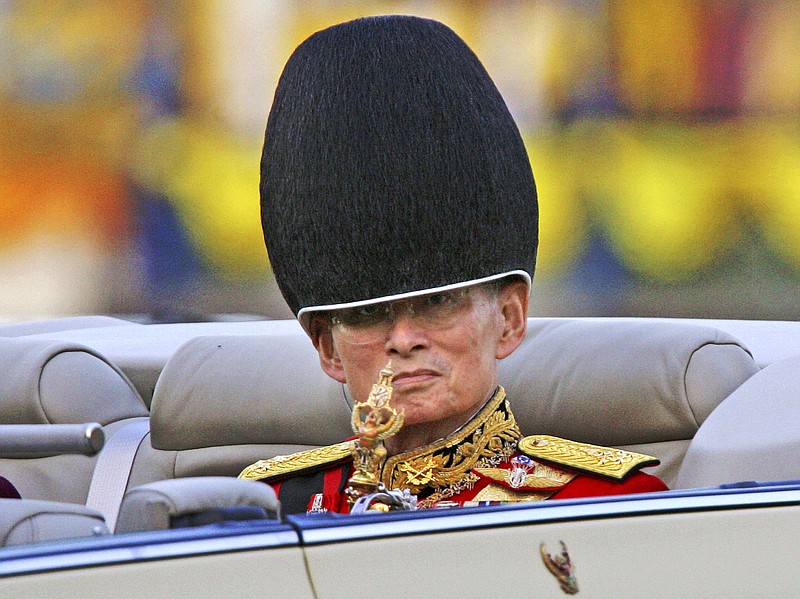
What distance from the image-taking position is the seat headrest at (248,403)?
261cm

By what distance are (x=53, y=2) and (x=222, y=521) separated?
3009 mm

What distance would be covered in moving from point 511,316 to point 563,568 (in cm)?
81

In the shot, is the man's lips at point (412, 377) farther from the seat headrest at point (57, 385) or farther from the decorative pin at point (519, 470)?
the seat headrest at point (57, 385)

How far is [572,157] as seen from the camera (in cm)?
365

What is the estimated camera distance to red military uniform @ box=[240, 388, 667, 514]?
195 cm

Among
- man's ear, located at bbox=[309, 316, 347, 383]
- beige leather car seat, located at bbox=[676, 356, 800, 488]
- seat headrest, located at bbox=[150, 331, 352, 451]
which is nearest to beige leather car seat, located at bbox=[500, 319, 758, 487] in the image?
beige leather car seat, located at bbox=[676, 356, 800, 488]

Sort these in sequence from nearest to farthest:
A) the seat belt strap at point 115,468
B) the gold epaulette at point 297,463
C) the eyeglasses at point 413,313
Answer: the eyeglasses at point 413,313 → the gold epaulette at point 297,463 → the seat belt strap at point 115,468

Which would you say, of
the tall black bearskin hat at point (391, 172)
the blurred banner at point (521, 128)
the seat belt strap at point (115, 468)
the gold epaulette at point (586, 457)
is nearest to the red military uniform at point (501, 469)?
the gold epaulette at point (586, 457)

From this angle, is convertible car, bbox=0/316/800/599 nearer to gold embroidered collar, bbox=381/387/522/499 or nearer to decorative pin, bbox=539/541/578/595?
decorative pin, bbox=539/541/578/595

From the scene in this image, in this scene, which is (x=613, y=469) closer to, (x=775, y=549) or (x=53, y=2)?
(x=775, y=549)

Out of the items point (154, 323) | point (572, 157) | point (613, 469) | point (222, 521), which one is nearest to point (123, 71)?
point (154, 323)

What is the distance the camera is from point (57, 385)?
264 cm

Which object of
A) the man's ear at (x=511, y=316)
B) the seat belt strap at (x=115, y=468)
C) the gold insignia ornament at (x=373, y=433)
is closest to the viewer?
the gold insignia ornament at (x=373, y=433)

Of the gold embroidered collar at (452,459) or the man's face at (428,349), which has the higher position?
the man's face at (428,349)
